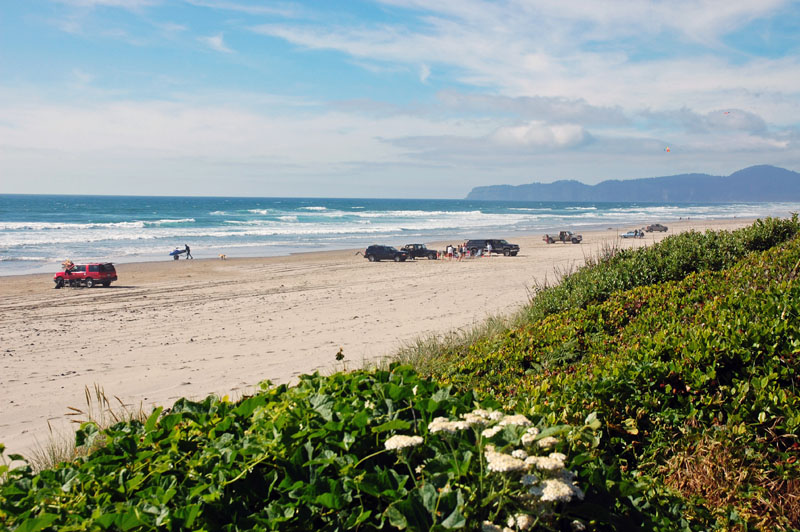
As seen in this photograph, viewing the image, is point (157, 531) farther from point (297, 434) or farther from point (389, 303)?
point (389, 303)

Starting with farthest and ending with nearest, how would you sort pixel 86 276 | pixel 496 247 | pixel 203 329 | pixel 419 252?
1. pixel 496 247
2. pixel 419 252
3. pixel 86 276
4. pixel 203 329

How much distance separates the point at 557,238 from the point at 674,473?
48.6 m

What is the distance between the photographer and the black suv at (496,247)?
38.0m

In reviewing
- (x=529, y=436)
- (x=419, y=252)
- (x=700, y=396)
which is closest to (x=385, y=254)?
(x=419, y=252)

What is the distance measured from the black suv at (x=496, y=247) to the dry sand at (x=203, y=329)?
39.8ft

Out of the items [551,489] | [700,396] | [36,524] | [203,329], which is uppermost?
[551,489]

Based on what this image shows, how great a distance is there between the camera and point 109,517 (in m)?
1.91

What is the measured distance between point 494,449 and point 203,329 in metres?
13.1

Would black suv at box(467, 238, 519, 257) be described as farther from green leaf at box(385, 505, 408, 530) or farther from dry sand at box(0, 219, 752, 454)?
green leaf at box(385, 505, 408, 530)

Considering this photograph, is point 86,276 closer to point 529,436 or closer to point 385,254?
point 385,254

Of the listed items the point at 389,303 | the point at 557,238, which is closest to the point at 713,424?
the point at 389,303

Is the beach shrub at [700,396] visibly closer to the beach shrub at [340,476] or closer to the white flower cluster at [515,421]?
the white flower cluster at [515,421]

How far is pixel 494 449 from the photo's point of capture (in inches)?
82.4

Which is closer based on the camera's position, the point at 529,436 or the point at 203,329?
the point at 529,436
